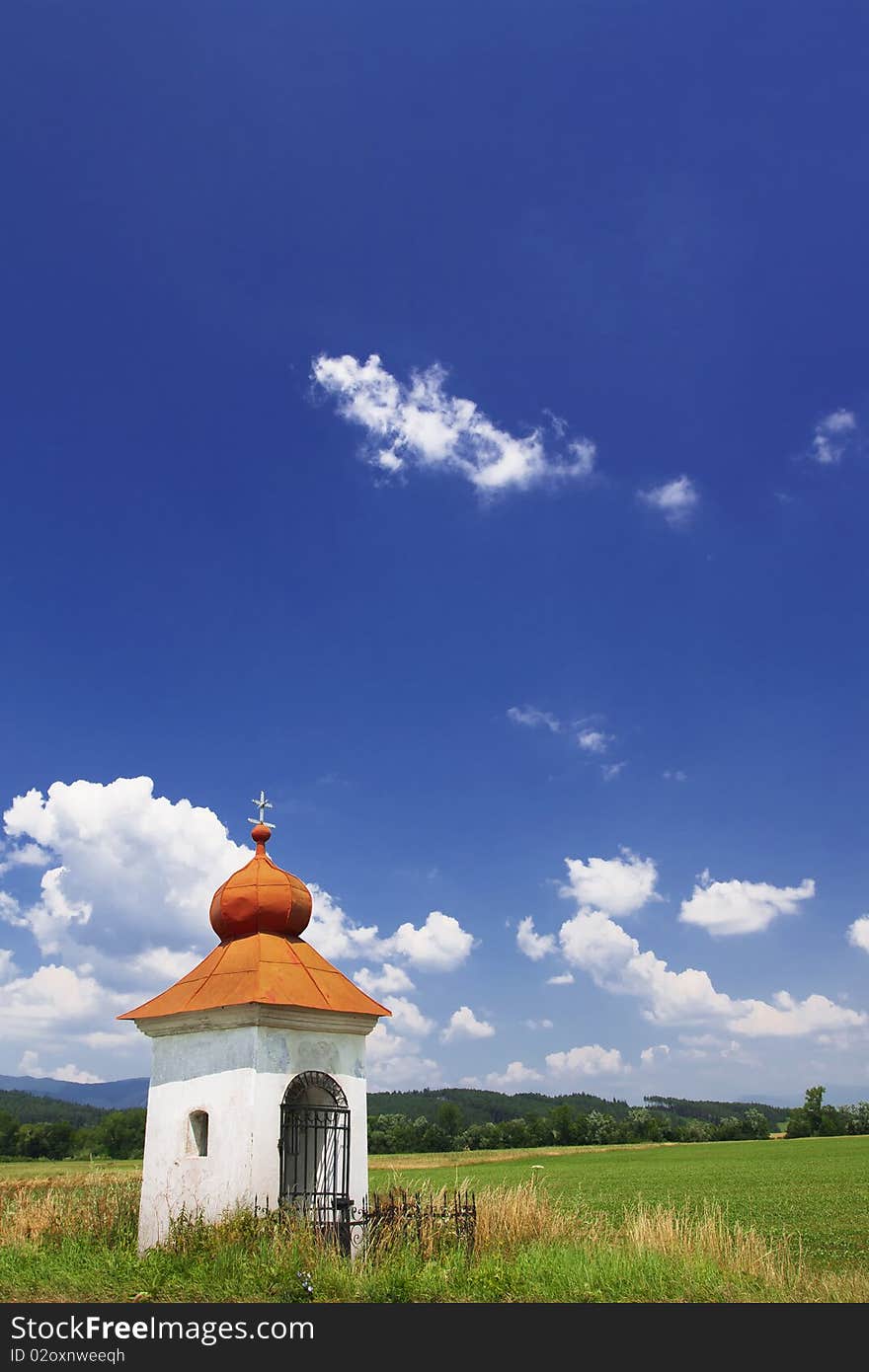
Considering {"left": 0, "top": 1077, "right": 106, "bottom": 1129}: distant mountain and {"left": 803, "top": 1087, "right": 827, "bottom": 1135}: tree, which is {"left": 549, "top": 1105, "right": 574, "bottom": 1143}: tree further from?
{"left": 0, "top": 1077, "right": 106, "bottom": 1129}: distant mountain

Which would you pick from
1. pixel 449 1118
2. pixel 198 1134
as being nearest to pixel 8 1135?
pixel 449 1118

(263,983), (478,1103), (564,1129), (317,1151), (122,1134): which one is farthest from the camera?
(478,1103)

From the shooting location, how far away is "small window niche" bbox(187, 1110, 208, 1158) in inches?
480

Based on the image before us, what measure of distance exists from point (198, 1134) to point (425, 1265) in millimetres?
3572

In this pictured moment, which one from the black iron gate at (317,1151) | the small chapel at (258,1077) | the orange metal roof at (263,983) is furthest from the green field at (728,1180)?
the orange metal roof at (263,983)

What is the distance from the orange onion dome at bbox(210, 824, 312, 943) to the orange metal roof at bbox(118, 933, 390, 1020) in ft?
0.46

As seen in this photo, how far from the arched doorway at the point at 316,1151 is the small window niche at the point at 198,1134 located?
1.00 m

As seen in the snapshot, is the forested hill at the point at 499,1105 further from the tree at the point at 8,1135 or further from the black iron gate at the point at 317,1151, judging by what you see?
the black iron gate at the point at 317,1151

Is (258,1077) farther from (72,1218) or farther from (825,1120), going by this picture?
(825,1120)

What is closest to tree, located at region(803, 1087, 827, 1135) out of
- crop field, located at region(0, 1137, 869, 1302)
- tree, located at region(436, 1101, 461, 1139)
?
tree, located at region(436, 1101, 461, 1139)

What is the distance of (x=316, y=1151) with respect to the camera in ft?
42.9
